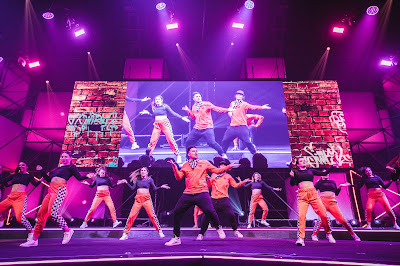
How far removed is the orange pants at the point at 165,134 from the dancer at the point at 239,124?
175cm

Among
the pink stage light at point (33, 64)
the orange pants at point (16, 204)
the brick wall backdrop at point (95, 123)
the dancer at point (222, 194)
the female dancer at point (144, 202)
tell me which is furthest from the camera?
the pink stage light at point (33, 64)

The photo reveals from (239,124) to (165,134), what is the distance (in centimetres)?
266

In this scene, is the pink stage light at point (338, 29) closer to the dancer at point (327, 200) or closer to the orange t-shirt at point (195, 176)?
the dancer at point (327, 200)

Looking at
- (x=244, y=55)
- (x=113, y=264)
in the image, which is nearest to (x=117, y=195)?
(x=244, y=55)

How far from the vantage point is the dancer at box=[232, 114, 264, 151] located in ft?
29.2

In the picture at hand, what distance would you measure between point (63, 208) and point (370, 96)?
14.3m

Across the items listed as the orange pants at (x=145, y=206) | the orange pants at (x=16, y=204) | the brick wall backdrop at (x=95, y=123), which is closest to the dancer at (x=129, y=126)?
the brick wall backdrop at (x=95, y=123)

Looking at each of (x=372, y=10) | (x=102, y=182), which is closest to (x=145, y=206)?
(x=102, y=182)

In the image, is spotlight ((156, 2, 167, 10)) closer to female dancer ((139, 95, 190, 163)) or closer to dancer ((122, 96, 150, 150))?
female dancer ((139, 95, 190, 163))

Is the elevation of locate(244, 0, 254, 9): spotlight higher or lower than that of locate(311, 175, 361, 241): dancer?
higher

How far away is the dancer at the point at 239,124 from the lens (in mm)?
8859

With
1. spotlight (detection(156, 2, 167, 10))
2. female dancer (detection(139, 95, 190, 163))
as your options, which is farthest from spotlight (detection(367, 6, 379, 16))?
female dancer (detection(139, 95, 190, 163))

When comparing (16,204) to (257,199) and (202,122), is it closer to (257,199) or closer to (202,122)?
(202,122)

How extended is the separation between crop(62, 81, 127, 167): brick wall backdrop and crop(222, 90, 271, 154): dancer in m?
4.00
